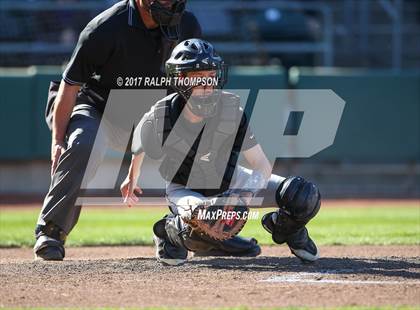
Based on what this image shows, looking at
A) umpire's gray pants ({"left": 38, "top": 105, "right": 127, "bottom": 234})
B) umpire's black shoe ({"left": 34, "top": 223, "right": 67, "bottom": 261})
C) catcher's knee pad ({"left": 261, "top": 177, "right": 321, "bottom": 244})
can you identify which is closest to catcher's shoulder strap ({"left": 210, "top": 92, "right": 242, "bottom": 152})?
catcher's knee pad ({"left": 261, "top": 177, "right": 321, "bottom": 244})

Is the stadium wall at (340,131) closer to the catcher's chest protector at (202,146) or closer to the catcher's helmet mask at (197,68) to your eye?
the catcher's chest protector at (202,146)

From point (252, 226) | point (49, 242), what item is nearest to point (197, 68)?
point (49, 242)

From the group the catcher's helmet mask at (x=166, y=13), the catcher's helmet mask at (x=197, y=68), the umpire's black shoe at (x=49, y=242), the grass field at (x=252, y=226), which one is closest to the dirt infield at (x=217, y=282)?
the umpire's black shoe at (x=49, y=242)

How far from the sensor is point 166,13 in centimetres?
628

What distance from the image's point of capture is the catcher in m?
5.49

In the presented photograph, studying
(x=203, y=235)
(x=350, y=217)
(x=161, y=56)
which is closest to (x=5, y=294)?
(x=203, y=235)

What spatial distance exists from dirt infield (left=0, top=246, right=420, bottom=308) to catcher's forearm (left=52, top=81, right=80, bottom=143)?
1019 millimetres

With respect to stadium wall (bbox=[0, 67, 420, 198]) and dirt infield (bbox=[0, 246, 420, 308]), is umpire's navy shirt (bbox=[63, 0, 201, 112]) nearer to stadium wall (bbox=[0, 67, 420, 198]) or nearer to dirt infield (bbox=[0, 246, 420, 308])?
dirt infield (bbox=[0, 246, 420, 308])

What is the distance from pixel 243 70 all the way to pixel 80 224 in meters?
5.40

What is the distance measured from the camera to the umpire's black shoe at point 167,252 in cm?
595

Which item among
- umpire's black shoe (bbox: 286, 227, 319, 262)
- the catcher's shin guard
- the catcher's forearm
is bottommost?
umpire's black shoe (bbox: 286, 227, 319, 262)

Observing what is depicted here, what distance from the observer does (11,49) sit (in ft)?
52.3

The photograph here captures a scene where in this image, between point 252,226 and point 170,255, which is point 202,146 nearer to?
point 170,255

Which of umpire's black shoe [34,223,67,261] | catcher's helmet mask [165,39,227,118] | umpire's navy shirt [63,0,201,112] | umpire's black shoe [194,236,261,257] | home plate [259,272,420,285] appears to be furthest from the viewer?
umpire's black shoe [194,236,261,257]
